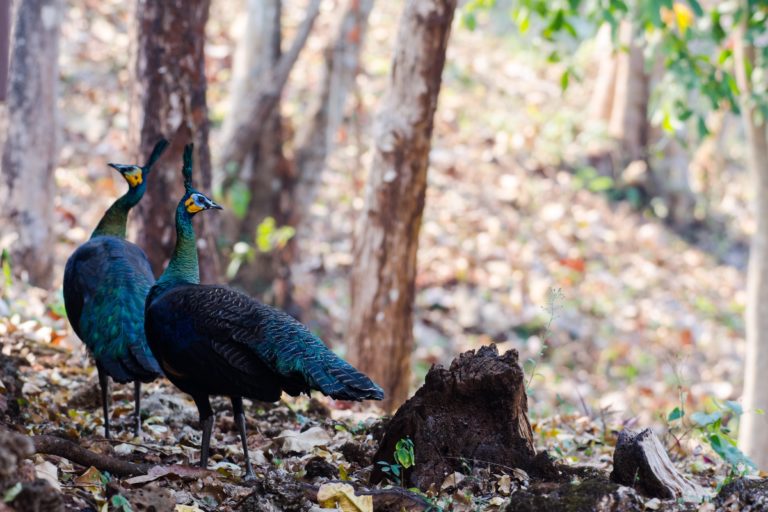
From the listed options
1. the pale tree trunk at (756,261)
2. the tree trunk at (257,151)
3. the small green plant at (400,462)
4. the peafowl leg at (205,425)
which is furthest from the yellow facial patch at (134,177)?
the pale tree trunk at (756,261)

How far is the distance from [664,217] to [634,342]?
10.7 feet

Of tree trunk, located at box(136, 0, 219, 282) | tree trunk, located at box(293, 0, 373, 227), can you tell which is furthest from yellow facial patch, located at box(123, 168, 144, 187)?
tree trunk, located at box(293, 0, 373, 227)

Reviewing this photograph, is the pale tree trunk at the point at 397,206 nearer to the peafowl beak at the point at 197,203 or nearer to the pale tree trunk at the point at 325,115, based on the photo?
the peafowl beak at the point at 197,203

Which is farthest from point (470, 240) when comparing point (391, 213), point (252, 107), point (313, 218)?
point (391, 213)

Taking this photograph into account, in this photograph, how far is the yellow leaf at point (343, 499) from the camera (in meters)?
3.96

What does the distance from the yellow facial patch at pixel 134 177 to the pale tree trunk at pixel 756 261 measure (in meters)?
4.89

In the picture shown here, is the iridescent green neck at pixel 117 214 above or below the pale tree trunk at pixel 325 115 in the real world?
below

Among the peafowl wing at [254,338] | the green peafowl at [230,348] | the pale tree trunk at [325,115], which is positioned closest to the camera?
the peafowl wing at [254,338]

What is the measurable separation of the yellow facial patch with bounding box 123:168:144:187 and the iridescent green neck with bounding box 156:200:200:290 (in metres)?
0.98

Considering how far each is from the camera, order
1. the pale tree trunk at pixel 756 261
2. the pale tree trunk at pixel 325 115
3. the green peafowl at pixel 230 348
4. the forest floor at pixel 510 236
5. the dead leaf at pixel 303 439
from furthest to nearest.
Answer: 1. the forest floor at pixel 510 236
2. the pale tree trunk at pixel 325 115
3. the pale tree trunk at pixel 756 261
4. the dead leaf at pixel 303 439
5. the green peafowl at pixel 230 348

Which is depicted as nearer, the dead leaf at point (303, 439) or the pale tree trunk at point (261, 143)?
the dead leaf at point (303, 439)

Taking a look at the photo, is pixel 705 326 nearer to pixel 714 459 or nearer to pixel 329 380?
pixel 714 459

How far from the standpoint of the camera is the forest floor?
1192 cm

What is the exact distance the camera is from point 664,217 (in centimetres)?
1570
